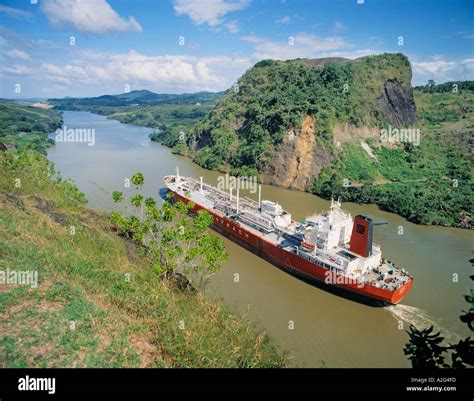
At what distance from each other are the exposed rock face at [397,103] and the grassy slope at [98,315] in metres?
45.4

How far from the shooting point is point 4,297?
9281mm

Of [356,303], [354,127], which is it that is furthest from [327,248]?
[354,127]

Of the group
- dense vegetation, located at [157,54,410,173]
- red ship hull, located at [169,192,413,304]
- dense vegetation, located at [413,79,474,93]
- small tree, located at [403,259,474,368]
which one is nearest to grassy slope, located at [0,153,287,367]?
small tree, located at [403,259,474,368]

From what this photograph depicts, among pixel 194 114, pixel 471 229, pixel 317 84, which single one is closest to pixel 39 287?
pixel 471 229

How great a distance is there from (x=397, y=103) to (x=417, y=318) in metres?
44.2

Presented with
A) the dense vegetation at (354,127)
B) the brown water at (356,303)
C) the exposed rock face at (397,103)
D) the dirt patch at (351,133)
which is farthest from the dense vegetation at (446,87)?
the brown water at (356,303)

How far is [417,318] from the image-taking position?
1608 cm

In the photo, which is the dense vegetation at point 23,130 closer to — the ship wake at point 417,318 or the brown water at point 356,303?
the brown water at point 356,303

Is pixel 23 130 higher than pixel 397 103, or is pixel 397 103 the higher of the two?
pixel 397 103

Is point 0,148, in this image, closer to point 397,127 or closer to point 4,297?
point 4,297

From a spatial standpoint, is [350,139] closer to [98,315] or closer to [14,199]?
[14,199]

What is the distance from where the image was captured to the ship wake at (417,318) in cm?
1503
